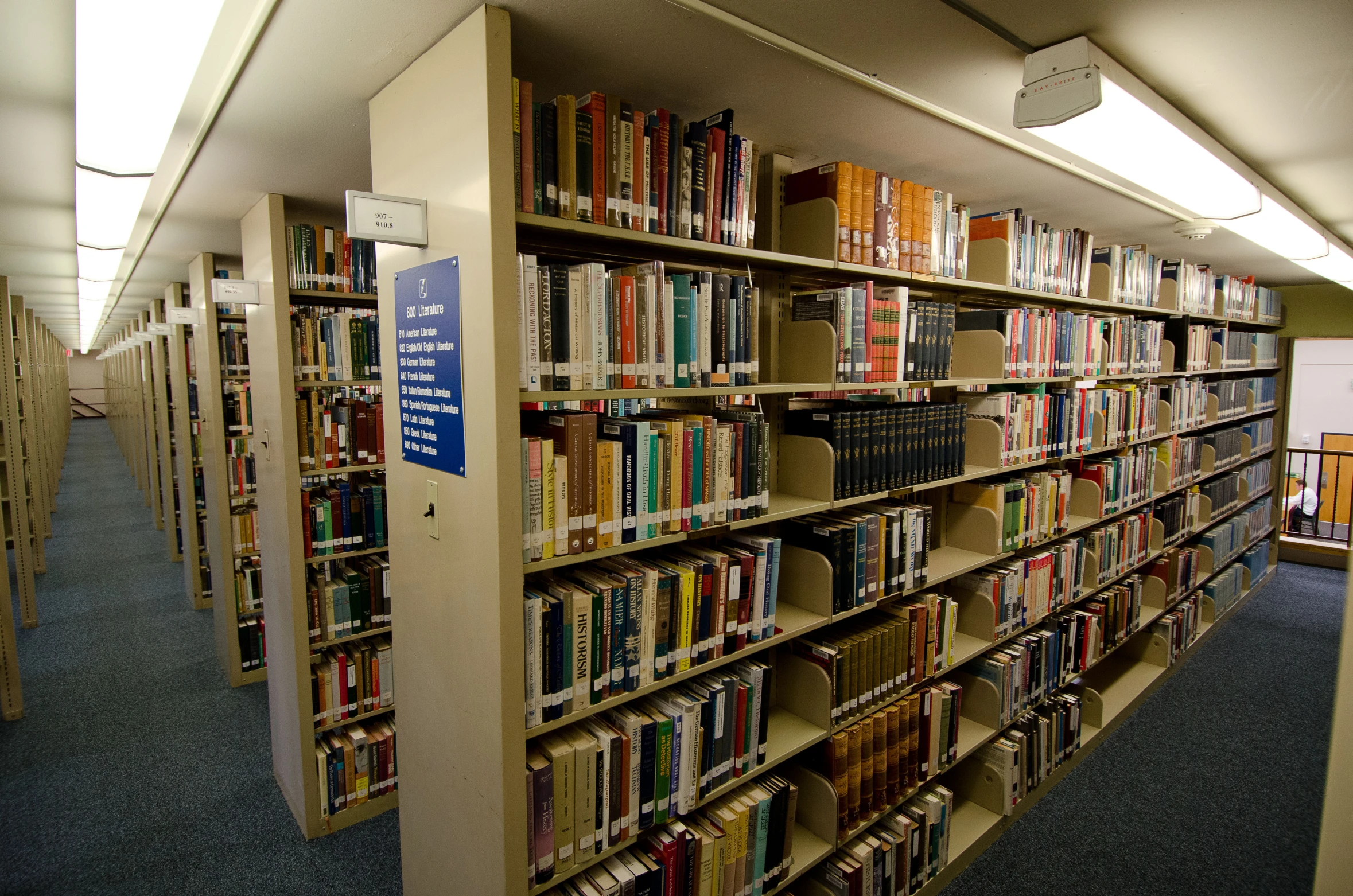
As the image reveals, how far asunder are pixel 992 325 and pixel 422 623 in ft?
7.96

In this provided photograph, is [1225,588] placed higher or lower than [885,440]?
lower

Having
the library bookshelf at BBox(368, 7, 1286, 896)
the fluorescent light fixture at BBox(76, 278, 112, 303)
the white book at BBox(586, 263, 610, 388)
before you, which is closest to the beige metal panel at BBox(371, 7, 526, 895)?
the library bookshelf at BBox(368, 7, 1286, 896)

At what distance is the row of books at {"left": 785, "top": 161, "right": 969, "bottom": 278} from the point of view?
6.89 ft

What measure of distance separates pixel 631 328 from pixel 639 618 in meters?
0.73

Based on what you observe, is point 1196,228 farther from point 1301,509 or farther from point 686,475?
point 1301,509

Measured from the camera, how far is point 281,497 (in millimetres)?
2693

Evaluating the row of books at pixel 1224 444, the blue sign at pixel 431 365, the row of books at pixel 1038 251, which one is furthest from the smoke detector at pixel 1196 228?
the blue sign at pixel 431 365

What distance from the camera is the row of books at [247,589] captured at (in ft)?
13.3

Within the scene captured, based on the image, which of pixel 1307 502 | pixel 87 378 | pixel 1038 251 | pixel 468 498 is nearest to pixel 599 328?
pixel 468 498

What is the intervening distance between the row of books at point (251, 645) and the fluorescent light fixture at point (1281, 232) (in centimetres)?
530

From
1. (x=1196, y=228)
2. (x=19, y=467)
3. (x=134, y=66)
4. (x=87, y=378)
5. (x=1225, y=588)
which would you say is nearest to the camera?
(x=134, y=66)

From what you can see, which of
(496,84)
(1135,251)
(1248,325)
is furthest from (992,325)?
(1248,325)

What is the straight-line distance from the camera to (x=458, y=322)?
148cm

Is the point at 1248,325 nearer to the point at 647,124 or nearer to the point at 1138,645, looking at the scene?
the point at 1138,645
